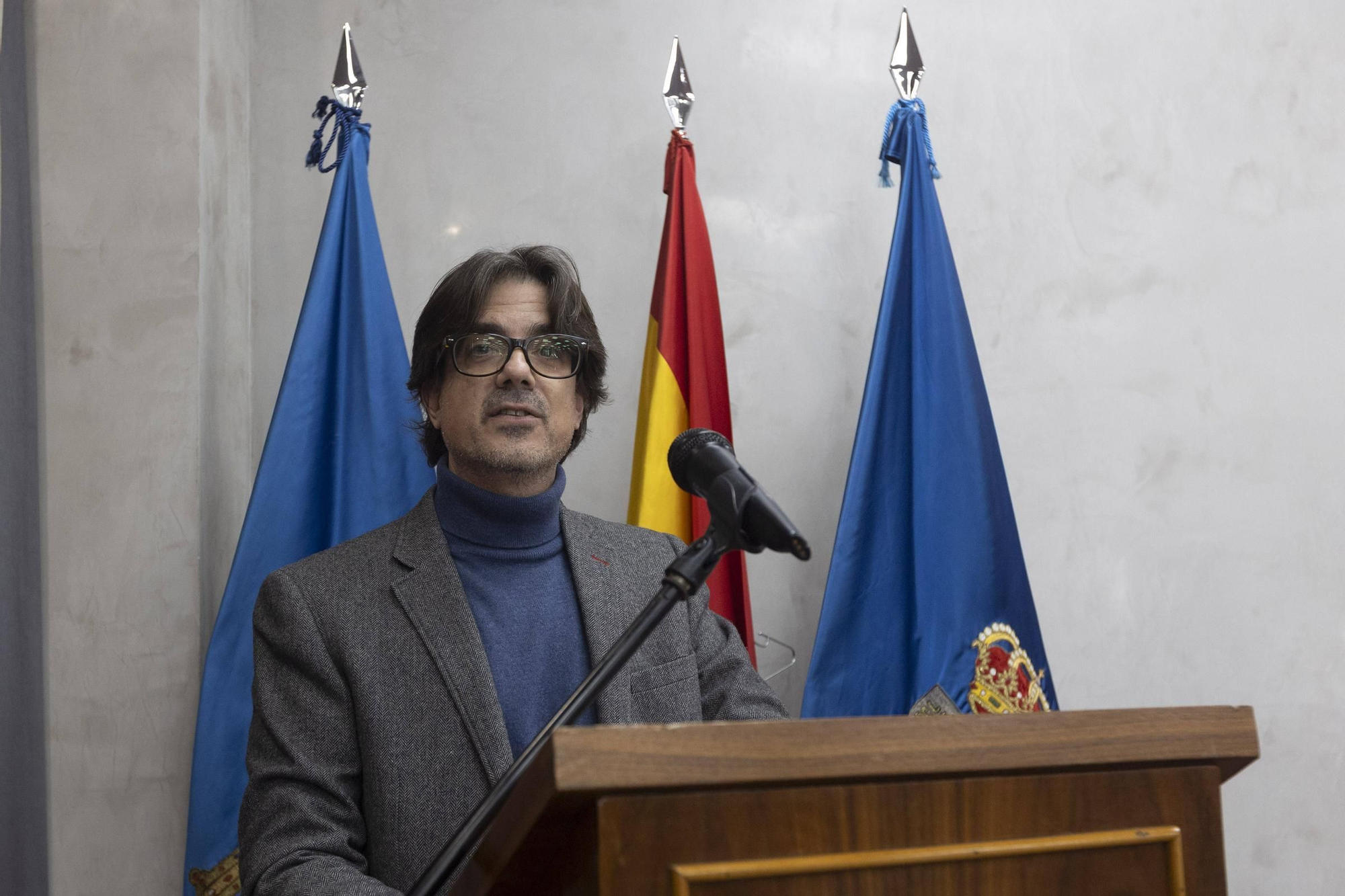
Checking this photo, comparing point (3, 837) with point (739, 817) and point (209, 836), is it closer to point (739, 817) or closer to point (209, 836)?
point (209, 836)

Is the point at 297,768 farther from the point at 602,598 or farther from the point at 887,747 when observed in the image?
the point at 887,747

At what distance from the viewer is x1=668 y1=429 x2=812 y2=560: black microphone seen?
0.97 m

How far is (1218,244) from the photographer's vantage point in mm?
2572

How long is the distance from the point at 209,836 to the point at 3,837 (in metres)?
0.32

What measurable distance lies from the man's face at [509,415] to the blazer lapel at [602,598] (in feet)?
0.36

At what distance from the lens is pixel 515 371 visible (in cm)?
178

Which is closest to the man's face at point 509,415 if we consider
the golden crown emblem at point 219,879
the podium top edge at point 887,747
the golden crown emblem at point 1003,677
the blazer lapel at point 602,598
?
the blazer lapel at point 602,598

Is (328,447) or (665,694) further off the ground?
(328,447)

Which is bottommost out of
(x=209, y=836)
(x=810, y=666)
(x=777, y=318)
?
(x=209, y=836)

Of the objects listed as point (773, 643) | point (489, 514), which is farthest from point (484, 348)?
point (773, 643)

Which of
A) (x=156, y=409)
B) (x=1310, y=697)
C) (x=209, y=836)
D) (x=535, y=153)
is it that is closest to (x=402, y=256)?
(x=535, y=153)

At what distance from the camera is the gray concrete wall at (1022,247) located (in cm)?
240

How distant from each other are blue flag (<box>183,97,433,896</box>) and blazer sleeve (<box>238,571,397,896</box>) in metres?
0.30

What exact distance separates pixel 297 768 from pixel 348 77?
1.31 meters
